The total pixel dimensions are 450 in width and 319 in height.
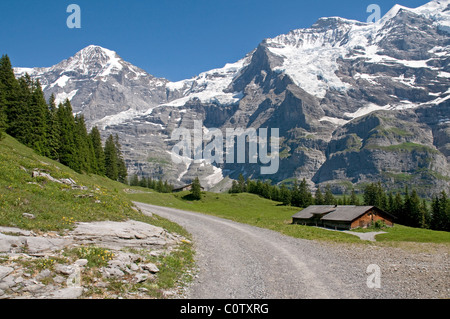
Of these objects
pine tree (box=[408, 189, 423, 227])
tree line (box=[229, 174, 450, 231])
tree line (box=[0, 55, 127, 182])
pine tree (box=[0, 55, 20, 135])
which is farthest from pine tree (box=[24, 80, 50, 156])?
pine tree (box=[408, 189, 423, 227])

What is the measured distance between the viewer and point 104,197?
82.4ft

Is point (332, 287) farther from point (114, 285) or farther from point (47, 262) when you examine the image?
point (47, 262)

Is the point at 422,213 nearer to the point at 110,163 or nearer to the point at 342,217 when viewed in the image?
the point at 342,217

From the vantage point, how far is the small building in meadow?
70000 mm

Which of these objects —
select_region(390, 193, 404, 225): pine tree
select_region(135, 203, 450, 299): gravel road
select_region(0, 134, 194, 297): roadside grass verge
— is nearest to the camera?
select_region(135, 203, 450, 299): gravel road

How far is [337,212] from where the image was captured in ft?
245

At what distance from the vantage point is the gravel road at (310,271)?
40.7ft

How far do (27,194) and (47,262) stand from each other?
33.0 feet

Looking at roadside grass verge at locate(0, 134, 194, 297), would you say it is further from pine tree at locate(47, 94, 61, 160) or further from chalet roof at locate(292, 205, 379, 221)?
chalet roof at locate(292, 205, 379, 221)

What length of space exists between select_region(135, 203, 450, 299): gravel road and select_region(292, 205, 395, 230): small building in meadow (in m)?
50.2

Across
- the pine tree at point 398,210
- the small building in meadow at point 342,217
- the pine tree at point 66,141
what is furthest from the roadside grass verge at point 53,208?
the pine tree at point 398,210

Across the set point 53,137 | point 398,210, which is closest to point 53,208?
point 53,137

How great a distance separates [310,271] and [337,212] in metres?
64.8
